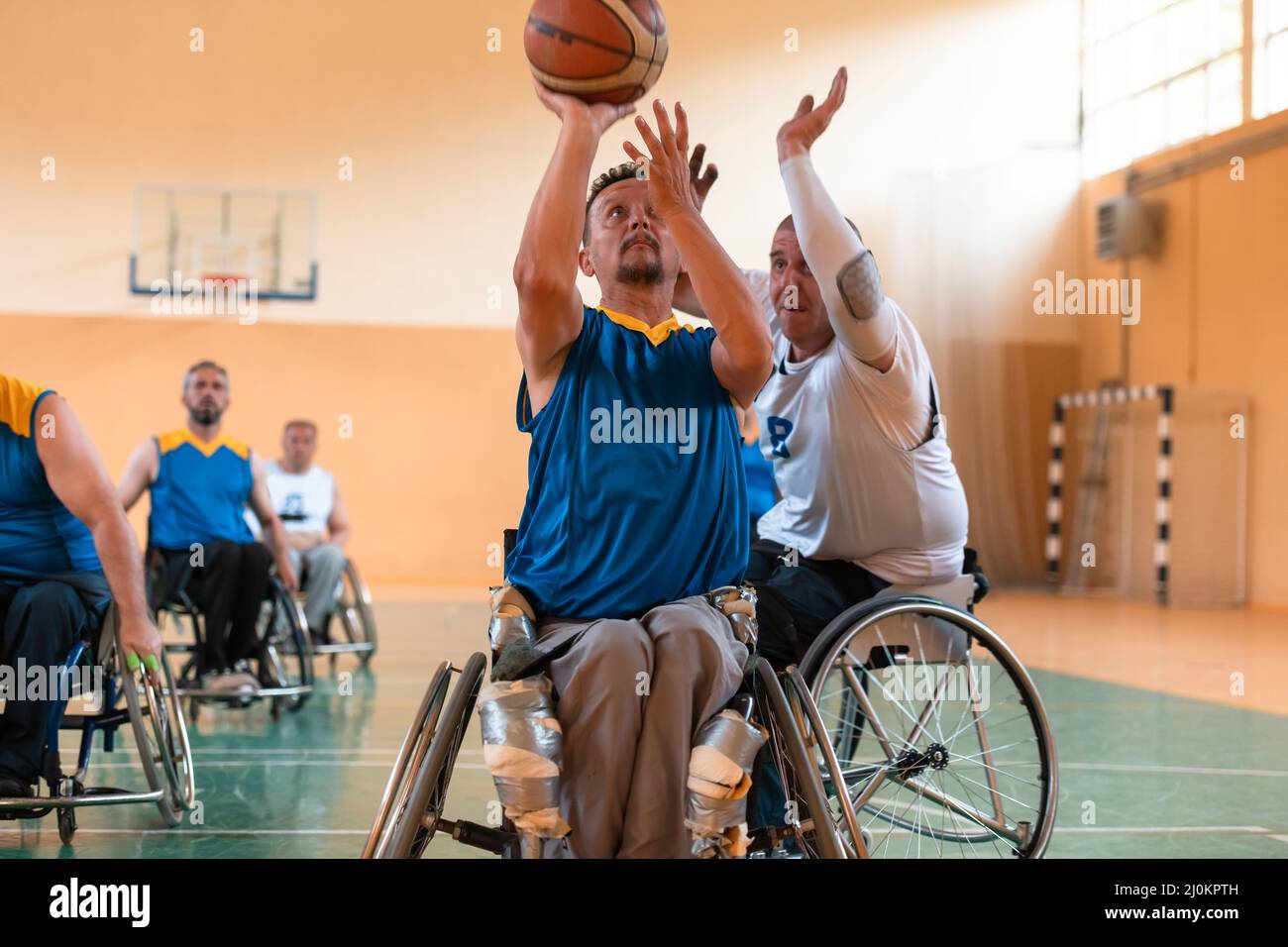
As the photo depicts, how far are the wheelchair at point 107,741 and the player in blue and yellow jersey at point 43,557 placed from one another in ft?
0.13

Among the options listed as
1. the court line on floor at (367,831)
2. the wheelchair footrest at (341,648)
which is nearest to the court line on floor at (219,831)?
the court line on floor at (367,831)

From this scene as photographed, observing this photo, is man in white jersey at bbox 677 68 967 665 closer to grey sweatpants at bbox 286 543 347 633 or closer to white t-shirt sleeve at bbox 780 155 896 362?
white t-shirt sleeve at bbox 780 155 896 362

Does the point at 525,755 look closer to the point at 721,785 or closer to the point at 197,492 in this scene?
the point at 721,785

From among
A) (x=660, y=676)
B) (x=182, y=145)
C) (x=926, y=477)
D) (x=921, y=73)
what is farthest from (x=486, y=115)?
(x=660, y=676)

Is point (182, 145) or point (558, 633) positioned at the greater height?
point (182, 145)

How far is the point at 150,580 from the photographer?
4.66 metres

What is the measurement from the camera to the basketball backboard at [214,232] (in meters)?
11.8

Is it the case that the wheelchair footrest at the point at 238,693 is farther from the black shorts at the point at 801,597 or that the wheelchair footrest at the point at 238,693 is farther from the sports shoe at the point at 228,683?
the black shorts at the point at 801,597

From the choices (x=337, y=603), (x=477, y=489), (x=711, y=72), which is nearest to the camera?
(x=337, y=603)

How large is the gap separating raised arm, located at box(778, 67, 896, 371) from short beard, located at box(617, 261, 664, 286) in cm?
33

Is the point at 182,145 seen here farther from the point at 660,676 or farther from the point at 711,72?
the point at 660,676

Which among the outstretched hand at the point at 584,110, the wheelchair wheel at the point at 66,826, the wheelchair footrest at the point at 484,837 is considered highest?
the outstretched hand at the point at 584,110

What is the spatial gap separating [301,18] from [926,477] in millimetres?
10744

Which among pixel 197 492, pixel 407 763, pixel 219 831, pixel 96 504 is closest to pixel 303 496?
pixel 197 492
